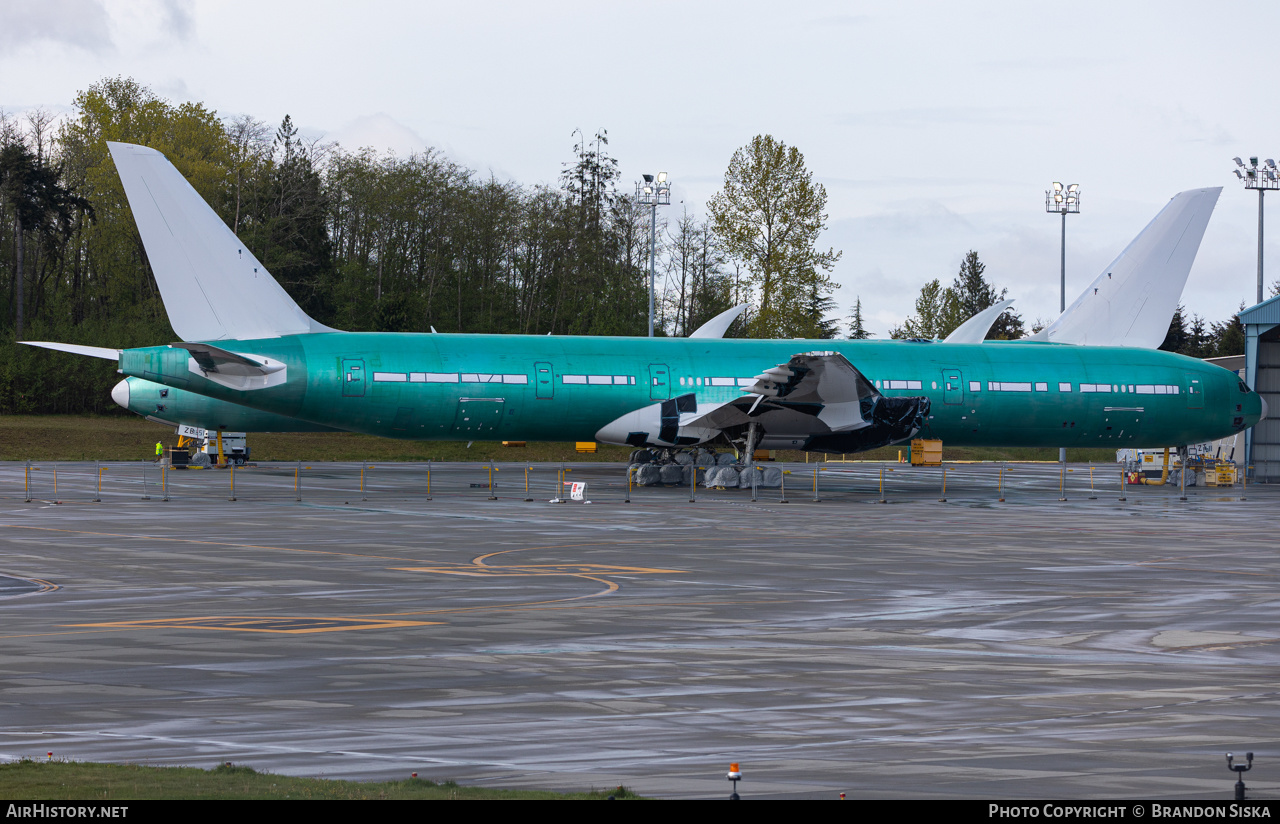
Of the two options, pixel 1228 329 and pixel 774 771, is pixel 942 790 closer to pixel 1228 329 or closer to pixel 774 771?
pixel 774 771

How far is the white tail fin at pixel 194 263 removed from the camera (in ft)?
110

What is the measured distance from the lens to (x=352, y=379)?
34.9 meters

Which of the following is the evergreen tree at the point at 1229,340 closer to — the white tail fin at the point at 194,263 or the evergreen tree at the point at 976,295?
the evergreen tree at the point at 976,295

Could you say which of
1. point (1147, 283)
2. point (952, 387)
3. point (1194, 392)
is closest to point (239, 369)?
point (952, 387)

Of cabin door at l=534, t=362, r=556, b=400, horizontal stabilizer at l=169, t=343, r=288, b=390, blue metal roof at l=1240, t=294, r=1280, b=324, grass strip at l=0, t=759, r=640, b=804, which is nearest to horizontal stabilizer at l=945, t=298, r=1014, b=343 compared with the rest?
blue metal roof at l=1240, t=294, r=1280, b=324

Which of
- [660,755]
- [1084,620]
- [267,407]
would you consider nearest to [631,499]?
[267,407]

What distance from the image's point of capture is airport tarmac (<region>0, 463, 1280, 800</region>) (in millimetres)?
7723

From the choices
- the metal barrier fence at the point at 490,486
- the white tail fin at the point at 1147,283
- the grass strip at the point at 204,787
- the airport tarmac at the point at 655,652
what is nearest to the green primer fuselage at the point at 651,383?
the metal barrier fence at the point at 490,486

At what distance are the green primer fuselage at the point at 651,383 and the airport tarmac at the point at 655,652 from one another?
28.1ft

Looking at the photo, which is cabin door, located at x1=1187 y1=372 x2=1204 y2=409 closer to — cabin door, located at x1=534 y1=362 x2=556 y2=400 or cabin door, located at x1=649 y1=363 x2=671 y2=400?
cabin door, located at x1=649 y1=363 x2=671 y2=400

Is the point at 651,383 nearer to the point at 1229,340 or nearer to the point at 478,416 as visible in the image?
the point at 478,416

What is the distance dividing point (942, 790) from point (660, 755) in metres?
1.79

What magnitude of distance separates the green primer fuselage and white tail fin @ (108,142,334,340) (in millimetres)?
998

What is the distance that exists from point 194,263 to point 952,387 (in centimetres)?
2222
